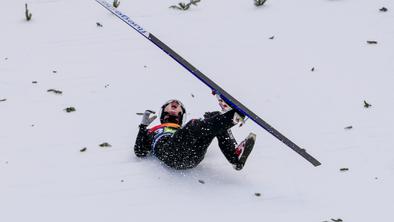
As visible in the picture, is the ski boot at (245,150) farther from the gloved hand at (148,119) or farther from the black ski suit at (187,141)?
the gloved hand at (148,119)

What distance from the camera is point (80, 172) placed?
712 centimetres

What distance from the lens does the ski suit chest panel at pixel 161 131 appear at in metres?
7.21

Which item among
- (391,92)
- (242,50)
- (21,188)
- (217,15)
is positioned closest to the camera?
(21,188)

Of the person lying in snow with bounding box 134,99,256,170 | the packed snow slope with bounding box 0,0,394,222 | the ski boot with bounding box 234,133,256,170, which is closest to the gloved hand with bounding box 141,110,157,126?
the person lying in snow with bounding box 134,99,256,170

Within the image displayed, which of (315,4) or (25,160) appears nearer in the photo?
(25,160)

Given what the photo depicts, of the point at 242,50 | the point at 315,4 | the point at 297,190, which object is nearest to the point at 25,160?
the point at 297,190

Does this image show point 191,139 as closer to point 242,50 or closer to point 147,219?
point 147,219

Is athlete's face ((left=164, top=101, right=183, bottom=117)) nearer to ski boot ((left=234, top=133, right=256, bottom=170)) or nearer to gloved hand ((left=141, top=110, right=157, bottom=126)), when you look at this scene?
gloved hand ((left=141, top=110, right=157, bottom=126))

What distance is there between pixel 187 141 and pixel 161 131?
0.57 meters

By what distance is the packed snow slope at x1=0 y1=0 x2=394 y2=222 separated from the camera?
264 inches

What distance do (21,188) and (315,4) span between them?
488cm

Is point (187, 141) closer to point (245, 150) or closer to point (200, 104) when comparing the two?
point (245, 150)

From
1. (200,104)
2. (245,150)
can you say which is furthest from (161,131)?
(200,104)

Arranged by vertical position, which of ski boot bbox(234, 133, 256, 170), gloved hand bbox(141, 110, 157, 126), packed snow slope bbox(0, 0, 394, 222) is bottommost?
packed snow slope bbox(0, 0, 394, 222)
